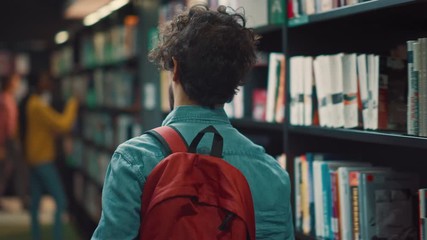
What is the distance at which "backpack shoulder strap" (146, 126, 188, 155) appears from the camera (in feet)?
4.95

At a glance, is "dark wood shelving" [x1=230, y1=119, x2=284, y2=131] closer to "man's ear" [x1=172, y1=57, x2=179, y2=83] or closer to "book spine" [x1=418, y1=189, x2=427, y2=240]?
"book spine" [x1=418, y1=189, x2=427, y2=240]

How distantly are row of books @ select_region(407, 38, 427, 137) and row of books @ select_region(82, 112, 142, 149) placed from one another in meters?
2.90

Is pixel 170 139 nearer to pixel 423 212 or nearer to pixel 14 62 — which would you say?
pixel 423 212

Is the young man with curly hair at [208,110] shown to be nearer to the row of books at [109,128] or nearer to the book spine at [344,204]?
the book spine at [344,204]

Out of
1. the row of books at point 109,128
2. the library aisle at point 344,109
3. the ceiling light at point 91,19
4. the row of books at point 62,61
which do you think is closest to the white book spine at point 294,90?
the library aisle at point 344,109

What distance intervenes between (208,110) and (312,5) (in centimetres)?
95

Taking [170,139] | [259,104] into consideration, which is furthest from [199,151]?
[259,104]

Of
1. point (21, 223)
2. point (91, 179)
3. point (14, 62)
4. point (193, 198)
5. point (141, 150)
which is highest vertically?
point (14, 62)

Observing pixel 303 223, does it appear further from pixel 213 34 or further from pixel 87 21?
pixel 87 21

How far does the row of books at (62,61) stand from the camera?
877cm

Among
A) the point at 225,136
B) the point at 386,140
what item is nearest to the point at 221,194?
the point at 225,136

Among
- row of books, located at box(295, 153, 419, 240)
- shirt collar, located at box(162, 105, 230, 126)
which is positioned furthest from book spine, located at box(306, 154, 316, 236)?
shirt collar, located at box(162, 105, 230, 126)

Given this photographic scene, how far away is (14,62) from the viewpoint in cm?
1126

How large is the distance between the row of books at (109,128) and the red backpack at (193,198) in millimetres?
3104
